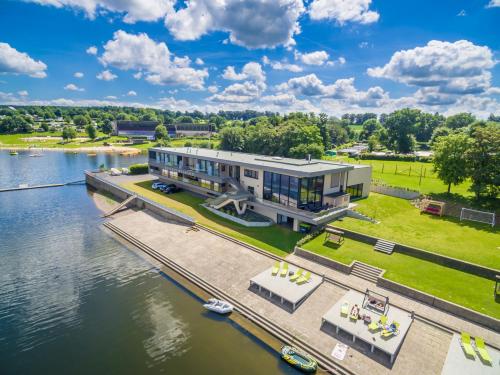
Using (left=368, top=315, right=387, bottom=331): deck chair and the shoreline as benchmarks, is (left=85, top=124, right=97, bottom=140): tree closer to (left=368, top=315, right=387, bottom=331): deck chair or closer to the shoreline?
the shoreline

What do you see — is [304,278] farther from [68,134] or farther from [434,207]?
[68,134]

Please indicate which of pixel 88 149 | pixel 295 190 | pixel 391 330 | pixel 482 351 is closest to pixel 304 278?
pixel 391 330

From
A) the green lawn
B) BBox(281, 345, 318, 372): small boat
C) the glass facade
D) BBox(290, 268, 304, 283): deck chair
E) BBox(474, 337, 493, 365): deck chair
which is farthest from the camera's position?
the glass facade

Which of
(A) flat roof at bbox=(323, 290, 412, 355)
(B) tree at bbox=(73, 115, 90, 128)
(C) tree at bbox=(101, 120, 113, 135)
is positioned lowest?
(A) flat roof at bbox=(323, 290, 412, 355)

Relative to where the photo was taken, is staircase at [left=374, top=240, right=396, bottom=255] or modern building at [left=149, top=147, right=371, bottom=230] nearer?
staircase at [left=374, top=240, right=396, bottom=255]

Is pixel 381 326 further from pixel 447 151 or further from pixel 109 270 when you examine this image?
pixel 447 151

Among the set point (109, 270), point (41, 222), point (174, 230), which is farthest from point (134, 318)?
point (41, 222)

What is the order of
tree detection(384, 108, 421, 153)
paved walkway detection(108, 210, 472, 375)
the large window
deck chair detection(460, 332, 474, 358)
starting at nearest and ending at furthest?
1. deck chair detection(460, 332, 474, 358)
2. paved walkway detection(108, 210, 472, 375)
3. the large window
4. tree detection(384, 108, 421, 153)

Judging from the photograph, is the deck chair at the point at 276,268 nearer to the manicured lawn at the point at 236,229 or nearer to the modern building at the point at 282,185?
the manicured lawn at the point at 236,229

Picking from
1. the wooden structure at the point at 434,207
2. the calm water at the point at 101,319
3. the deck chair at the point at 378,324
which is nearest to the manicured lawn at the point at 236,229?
the calm water at the point at 101,319

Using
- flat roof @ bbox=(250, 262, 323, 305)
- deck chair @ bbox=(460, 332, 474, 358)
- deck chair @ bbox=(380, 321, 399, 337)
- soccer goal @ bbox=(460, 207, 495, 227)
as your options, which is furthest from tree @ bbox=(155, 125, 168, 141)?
deck chair @ bbox=(460, 332, 474, 358)
